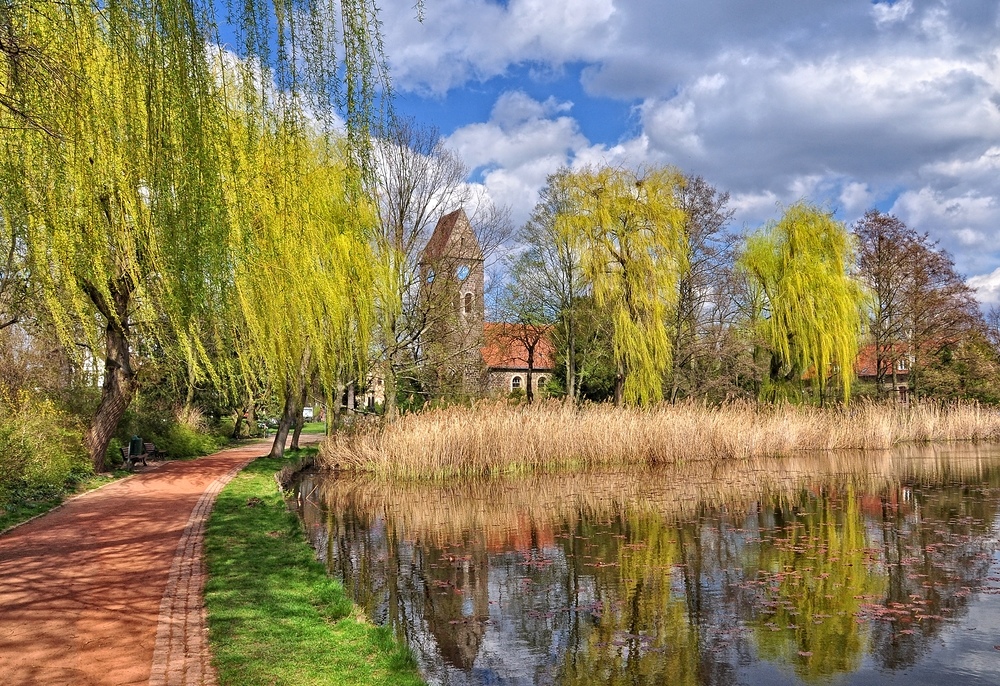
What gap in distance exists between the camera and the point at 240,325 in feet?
28.0

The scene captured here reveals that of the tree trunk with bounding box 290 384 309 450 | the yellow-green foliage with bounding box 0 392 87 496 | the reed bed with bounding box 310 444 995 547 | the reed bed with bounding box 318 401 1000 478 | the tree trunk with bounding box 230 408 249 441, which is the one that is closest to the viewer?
the yellow-green foliage with bounding box 0 392 87 496

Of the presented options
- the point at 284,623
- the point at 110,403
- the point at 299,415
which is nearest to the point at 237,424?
the point at 299,415

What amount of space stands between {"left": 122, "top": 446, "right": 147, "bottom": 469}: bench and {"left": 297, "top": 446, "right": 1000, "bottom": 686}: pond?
468cm

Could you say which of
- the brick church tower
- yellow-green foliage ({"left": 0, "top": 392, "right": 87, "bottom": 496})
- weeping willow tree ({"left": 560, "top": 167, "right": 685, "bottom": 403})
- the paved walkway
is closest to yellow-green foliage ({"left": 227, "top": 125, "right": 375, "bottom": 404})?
the paved walkway

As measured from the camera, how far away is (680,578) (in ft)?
25.8

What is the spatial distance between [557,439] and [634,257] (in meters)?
8.72

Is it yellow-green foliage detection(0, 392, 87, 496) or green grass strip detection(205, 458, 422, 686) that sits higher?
yellow-green foliage detection(0, 392, 87, 496)

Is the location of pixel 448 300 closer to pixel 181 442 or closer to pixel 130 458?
pixel 181 442

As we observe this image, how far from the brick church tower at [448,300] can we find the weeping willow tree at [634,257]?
340 centimetres

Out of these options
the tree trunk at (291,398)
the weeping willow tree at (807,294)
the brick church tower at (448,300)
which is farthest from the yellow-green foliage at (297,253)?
the weeping willow tree at (807,294)

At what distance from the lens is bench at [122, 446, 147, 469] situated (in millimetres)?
16392

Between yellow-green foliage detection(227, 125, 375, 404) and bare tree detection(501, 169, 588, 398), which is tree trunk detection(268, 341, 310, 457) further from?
bare tree detection(501, 169, 588, 398)

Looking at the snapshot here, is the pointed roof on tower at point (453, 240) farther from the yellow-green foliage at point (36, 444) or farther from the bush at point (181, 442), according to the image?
the yellow-green foliage at point (36, 444)

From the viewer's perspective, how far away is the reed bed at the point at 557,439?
16.1 meters
